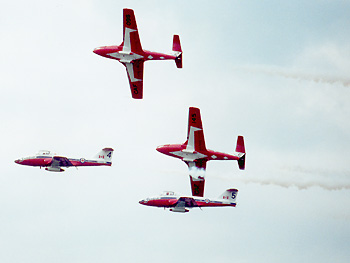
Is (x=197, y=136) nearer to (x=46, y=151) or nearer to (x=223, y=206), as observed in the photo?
(x=223, y=206)

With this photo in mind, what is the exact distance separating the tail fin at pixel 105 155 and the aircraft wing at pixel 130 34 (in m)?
17.1

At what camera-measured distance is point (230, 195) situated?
16800 cm

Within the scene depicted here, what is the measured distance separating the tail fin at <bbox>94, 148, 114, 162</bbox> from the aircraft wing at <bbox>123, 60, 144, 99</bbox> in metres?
9.31

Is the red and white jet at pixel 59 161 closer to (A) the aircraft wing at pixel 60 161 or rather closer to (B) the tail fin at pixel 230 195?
(A) the aircraft wing at pixel 60 161

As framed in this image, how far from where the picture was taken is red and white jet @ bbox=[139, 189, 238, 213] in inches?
6422

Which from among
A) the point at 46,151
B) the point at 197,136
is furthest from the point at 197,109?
the point at 46,151

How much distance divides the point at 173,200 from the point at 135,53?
884 inches

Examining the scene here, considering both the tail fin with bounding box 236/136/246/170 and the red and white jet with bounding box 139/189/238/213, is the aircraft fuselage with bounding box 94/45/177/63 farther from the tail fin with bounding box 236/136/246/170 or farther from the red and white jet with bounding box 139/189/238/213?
the red and white jet with bounding box 139/189/238/213

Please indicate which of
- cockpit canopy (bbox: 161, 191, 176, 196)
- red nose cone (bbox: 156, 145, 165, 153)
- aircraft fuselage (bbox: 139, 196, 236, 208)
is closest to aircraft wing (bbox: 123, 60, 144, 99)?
red nose cone (bbox: 156, 145, 165, 153)

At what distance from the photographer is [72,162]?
561 feet

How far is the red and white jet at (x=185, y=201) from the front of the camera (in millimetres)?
163125

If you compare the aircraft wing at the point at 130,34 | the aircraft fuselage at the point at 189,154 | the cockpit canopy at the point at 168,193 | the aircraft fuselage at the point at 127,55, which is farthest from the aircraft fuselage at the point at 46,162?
the aircraft wing at the point at 130,34

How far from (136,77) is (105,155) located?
1310cm

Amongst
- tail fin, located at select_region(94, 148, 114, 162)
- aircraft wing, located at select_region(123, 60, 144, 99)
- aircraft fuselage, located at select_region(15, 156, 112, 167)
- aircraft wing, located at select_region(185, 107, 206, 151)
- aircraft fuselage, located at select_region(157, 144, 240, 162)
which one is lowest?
aircraft fuselage, located at select_region(15, 156, 112, 167)
